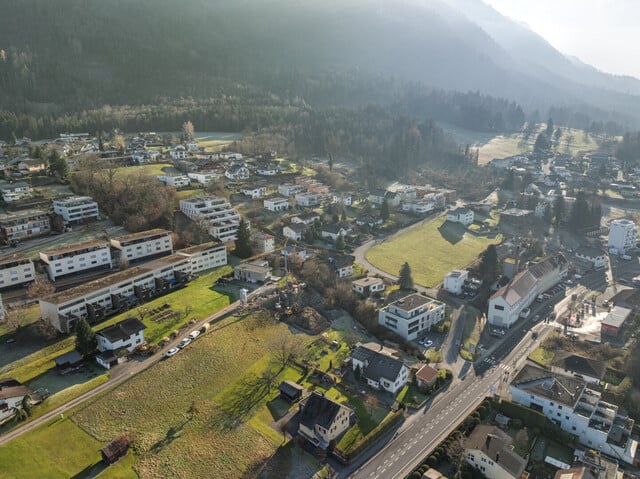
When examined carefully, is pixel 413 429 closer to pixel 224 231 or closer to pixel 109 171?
pixel 224 231

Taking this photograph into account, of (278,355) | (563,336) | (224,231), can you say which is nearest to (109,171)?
(224,231)

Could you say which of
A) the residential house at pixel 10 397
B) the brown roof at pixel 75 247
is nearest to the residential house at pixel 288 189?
the brown roof at pixel 75 247

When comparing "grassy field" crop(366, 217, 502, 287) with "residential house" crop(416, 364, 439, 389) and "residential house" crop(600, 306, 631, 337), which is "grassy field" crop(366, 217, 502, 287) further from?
"residential house" crop(416, 364, 439, 389)

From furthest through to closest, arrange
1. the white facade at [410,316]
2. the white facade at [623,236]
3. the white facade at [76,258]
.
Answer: the white facade at [623,236] < the white facade at [76,258] < the white facade at [410,316]

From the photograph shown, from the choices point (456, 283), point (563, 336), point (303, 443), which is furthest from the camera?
point (456, 283)

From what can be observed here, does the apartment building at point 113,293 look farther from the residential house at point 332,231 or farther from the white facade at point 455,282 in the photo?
the white facade at point 455,282

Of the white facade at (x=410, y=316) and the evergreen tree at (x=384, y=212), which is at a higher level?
the white facade at (x=410, y=316)

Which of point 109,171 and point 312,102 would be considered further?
Result: point 312,102
